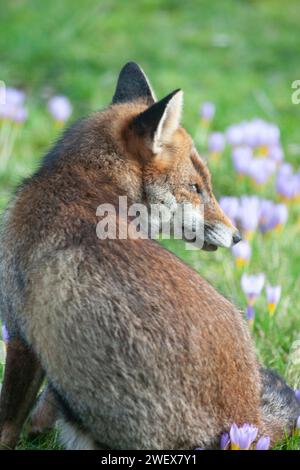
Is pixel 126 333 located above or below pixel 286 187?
below

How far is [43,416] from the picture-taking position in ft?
14.2

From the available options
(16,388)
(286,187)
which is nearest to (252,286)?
(16,388)

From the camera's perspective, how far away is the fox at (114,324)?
11.8ft

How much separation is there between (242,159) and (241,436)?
155 inches

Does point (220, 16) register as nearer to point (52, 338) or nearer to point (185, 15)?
point (185, 15)

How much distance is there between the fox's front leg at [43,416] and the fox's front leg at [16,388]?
8.0 inches

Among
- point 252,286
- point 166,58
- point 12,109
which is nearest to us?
point 252,286

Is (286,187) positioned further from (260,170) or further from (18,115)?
(18,115)

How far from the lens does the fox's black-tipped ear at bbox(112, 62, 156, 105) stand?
492cm

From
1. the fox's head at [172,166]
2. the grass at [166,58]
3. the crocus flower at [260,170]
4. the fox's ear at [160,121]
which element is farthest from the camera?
the grass at [166,58]

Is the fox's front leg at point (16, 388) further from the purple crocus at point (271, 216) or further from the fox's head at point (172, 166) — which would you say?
the purple crocus at point (271, 216)

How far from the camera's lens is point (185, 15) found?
11.7 m

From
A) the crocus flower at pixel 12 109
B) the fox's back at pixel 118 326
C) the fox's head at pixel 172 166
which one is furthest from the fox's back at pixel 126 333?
the crocus flower at pixel 12 109

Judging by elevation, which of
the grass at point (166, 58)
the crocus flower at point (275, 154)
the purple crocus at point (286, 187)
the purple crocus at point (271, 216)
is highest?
the grass at point (166, 58)
